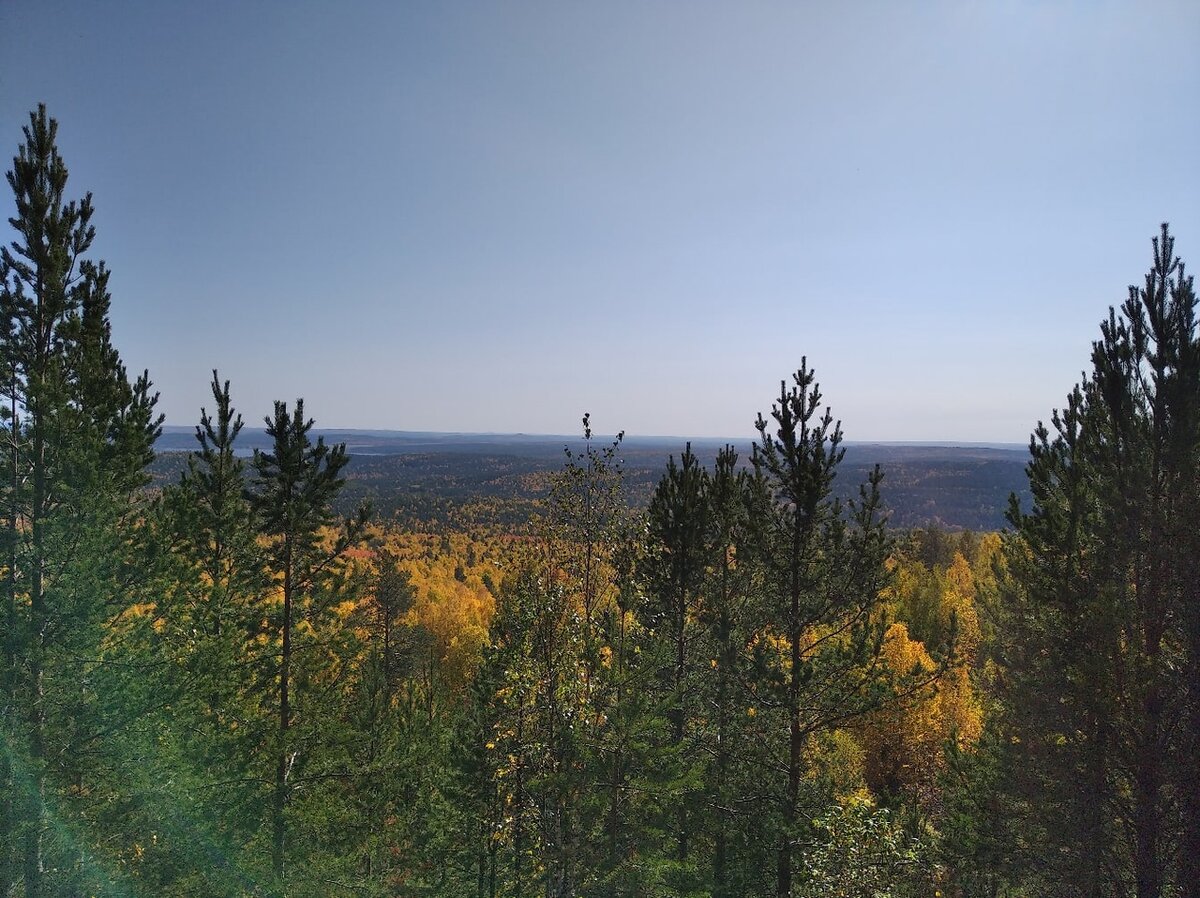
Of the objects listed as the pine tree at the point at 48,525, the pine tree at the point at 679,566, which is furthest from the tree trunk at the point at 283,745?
the pine tree at the point at 679,566

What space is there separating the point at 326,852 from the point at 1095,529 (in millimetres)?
15976

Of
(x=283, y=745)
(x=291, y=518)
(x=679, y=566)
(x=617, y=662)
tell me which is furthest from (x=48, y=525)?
(x=679, y=566)

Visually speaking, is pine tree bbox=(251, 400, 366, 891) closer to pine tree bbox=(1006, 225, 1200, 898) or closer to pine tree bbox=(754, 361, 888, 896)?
pine tree bbox=(754, 361, 888, 896)

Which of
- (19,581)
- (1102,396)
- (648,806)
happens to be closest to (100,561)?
(19,581)

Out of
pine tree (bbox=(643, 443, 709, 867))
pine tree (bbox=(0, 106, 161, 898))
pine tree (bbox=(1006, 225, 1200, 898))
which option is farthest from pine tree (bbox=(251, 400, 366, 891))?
pine tree (bbox=(1006, 225, 1200, 898))

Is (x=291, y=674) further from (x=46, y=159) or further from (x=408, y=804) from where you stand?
(x=408, y=804)

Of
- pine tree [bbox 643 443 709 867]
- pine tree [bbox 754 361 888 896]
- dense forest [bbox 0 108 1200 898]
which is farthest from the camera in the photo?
pine tree [bbox 643 443 709 867]

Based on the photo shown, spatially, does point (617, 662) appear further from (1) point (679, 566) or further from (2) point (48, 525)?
(2) point (48, 525)

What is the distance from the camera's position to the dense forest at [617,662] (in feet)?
27.7

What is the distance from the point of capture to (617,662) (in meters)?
9.62

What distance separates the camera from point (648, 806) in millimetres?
9906

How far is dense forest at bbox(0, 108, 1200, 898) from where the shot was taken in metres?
8.45

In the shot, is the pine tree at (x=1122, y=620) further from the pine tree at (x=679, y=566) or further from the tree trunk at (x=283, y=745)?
the tree trunk at (x=283, y=745)

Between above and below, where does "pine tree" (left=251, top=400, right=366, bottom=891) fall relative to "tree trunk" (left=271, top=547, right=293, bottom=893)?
above
